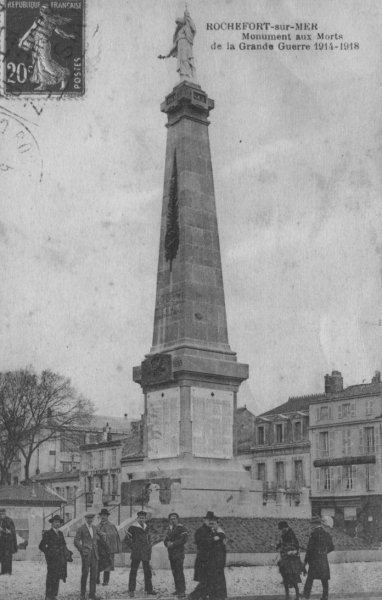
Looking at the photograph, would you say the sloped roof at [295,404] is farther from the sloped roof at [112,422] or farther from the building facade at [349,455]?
the sloped roof at [112,422]

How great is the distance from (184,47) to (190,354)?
831cm

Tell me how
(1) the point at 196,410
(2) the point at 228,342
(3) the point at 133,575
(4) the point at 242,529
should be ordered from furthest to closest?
(2) the point at 228,342, (1) the point at 196,410, (4) the point at 242,529, (3) the point at 133,575

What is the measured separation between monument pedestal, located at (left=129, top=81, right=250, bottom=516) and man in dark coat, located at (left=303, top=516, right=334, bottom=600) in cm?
707

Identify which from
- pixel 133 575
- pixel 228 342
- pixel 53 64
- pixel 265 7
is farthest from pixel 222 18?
pixel 133 575

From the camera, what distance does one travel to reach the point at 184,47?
2405 cm

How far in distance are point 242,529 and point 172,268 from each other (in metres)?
6.98

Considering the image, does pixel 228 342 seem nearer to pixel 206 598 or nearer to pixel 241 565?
pixel 241 565

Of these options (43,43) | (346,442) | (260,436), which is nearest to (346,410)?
(346,442)

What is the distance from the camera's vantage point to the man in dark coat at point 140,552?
558 inches

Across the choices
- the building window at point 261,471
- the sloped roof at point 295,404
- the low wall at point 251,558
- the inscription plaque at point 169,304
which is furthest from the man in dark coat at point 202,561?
the building window at point 261,471

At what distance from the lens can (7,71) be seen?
17688 millimetres

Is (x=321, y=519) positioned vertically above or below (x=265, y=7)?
below

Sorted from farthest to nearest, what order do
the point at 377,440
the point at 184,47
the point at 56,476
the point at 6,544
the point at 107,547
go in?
the point at 56,476, the point at 377,440, the point at 184,47, the point at 6,544, the point at 107,547

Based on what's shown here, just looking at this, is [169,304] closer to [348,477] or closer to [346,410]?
[346,410]
